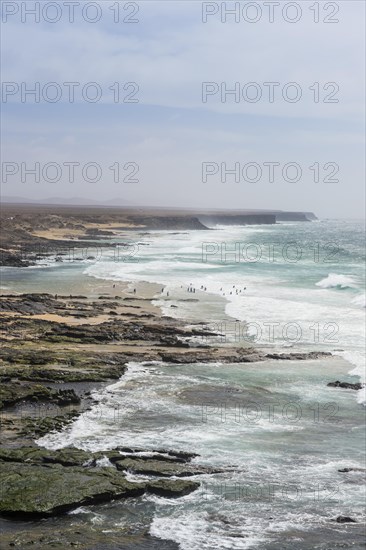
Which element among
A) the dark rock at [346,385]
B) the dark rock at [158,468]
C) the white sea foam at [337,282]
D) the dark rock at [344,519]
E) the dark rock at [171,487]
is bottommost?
the dark rock at [344,519]

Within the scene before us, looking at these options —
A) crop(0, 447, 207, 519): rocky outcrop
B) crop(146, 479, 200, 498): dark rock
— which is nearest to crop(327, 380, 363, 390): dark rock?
crop(0, 447, 207, 519): rocky outcrop

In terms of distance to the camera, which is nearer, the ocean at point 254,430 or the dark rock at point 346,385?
the ocean at point 254,430

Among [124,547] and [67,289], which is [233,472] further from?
[67,289]

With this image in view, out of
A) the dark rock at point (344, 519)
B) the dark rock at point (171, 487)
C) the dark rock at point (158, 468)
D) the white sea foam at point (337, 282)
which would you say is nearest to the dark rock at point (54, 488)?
the dark rock at point (171, 487)

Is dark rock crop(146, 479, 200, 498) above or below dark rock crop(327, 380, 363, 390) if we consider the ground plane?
below

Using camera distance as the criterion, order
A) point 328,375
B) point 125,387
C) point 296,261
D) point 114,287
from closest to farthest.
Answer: point 125,387
point 328,375
point 114,287
point 296,261

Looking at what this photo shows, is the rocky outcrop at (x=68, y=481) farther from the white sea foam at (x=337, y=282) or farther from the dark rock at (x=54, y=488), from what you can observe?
the white sea foam at (x=337, y=282)

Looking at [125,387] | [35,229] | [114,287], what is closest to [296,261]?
[114,287]

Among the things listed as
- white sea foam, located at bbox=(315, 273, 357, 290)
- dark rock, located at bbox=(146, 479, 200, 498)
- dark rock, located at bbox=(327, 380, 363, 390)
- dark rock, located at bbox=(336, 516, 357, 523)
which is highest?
white sea foam, located at bbox=(315, 273, 357, 290)

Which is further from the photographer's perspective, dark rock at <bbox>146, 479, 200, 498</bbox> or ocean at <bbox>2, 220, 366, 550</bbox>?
dark rock at <bbox>146, 479, 200, 498</bbox>

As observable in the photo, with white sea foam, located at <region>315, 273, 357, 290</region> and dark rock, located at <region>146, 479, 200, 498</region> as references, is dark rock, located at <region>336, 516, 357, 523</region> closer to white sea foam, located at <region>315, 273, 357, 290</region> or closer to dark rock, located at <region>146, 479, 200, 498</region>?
dark rock, located at <region>146, 479, 200, 498</region>

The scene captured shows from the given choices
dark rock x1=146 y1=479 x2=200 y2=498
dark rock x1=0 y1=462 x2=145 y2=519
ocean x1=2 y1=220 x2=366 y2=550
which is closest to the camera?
dark rock x1=0 y1=462 x2=145 y2=519
